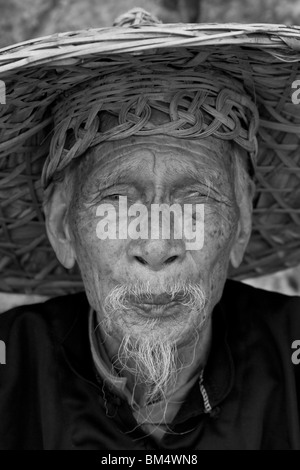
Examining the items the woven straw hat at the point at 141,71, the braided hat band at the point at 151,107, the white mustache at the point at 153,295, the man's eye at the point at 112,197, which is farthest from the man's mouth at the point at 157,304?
the woven straw hat at the point at 141,71

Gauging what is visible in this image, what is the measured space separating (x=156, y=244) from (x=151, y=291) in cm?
9

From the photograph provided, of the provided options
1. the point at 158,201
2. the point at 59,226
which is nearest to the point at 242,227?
the point at 158,201

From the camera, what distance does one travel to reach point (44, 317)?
180 cm

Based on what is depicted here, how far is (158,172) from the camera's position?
157 cm

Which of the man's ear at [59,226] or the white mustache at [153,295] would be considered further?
the man's ear at [59,226]

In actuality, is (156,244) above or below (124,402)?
above

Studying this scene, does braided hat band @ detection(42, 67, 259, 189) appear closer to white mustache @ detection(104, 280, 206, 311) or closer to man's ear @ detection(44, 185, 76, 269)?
man's ear @ detection(44, 185, 76, 269)

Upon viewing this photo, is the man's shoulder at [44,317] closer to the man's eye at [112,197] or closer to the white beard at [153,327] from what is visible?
the white beard at [153,327]

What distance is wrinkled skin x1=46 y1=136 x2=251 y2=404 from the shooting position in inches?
60.5

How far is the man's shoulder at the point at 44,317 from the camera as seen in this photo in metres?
1.77

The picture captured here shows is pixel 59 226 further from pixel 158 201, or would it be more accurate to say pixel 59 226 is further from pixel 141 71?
pixel 141 71

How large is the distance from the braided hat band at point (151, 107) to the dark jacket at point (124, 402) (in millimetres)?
426

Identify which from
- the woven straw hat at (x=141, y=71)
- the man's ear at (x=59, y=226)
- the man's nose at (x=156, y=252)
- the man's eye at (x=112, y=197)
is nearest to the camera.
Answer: the woven straw hat at (x=141, y=71)

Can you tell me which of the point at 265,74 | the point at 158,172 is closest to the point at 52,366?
the point at 158,172
